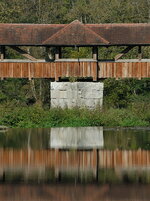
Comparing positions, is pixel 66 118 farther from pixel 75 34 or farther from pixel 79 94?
pixel 75 34

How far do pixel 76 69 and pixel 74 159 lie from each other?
18504 mm

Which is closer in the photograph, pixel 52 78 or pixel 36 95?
pixel 52 78

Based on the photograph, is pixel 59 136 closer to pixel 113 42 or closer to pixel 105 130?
pixel 105 130

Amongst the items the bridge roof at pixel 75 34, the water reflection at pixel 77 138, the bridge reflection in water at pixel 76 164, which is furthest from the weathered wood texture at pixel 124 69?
the bridge reflection in water at pixel 76 164

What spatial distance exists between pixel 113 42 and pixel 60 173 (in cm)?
2041

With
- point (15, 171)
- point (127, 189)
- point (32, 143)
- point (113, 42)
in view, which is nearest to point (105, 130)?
point (32, 143)

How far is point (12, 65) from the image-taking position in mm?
40250

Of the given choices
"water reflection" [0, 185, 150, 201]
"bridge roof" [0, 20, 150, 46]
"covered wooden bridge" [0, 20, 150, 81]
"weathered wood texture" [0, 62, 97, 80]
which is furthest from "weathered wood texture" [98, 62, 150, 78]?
"water reflection" [0, 185, 150, 201]

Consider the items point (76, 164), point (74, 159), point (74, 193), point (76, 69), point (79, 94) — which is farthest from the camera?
point (76, 69)

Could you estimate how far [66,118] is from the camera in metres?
34.4

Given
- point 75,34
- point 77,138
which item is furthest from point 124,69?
point 77,138

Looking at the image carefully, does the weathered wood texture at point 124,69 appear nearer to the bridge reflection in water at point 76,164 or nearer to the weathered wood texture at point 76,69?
the weathered wood texture at point 76,69

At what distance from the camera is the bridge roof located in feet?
126

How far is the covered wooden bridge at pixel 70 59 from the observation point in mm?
38969
